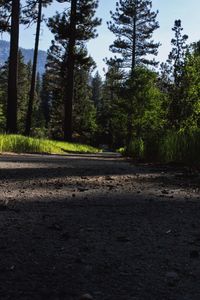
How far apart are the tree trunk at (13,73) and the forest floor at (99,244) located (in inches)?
579

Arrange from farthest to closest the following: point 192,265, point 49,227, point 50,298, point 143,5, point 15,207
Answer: point 143,5 < point 15,207 < point 49,227 < point 192,265 < point 50,298

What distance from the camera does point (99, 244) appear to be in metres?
2.90

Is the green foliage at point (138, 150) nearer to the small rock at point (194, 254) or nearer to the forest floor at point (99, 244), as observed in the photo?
the forest floor at point (99, 244)

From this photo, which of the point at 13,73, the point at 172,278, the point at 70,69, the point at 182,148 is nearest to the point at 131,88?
the point at 70,69

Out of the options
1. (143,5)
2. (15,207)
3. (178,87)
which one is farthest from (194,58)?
(143,5)

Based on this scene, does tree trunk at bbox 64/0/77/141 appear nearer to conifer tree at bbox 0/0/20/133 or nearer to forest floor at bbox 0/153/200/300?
conifer tree at bbox 0/0/20/133

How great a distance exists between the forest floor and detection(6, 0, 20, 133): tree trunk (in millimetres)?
14712

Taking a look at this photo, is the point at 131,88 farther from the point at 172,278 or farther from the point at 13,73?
the point at 172,278

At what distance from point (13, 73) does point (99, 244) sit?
58.5ft

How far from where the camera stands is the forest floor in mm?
2143

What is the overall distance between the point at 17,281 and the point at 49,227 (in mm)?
1137

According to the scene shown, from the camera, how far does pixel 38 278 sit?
2.23m

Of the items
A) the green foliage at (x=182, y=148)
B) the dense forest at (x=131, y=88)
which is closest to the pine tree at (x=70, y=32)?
the dense forest at (x=131, y=88)

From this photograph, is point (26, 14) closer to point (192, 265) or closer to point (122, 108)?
point (122, 108)
